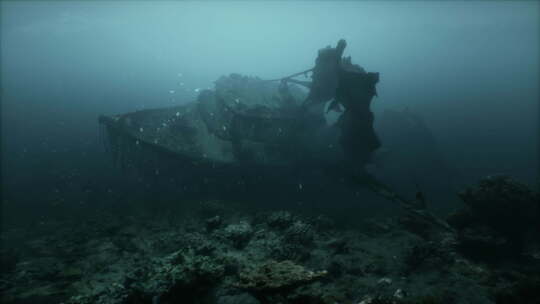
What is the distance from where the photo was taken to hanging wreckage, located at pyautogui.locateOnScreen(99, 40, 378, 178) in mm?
9945

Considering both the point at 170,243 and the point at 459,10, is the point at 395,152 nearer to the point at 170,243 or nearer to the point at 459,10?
the point at 170,243

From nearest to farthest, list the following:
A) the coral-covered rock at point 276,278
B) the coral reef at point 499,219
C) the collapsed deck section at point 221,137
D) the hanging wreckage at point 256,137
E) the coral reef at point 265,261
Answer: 1. the coral-covered rock at point 276,278
2. the coral reef at point 265,261
3. the coral reef at point 499,219
4. the hanging wreckage at point 256,137
5. the collapsed deck section at point 221,137

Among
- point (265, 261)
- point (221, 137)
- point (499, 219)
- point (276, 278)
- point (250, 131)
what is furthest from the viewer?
point (221, 137)

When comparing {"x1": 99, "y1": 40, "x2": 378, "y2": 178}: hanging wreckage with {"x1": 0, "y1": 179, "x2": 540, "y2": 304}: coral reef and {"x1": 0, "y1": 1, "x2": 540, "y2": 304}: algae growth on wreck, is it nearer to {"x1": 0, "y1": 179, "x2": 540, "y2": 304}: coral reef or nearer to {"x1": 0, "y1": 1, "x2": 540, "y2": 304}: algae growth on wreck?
{"x1": 0, "y1": 1, "x2": 540, "y2": 304}: algae growth on wreck

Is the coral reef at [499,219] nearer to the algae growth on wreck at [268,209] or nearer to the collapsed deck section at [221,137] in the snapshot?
the algae growth on wreck at [268,209]

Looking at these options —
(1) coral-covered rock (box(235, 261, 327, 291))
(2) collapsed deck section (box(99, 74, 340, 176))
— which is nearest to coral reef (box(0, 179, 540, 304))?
(1) coral-covered rock (box(235, 261, 327, 291))

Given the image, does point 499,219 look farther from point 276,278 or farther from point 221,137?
point 221,137

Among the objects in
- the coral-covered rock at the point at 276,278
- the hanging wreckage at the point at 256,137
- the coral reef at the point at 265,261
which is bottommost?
the coral reef at the point at 265,261

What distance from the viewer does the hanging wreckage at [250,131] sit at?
9.95 metres

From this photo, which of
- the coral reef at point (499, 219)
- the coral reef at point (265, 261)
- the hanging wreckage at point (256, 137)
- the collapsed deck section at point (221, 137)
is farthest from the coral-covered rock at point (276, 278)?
the collapsed deck section at point (221, 137)

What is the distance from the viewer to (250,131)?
1087 centimetres

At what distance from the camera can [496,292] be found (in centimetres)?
605

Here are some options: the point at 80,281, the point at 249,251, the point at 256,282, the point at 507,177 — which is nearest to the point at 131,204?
the point at 80,281

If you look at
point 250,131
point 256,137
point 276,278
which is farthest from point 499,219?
point 250,131
